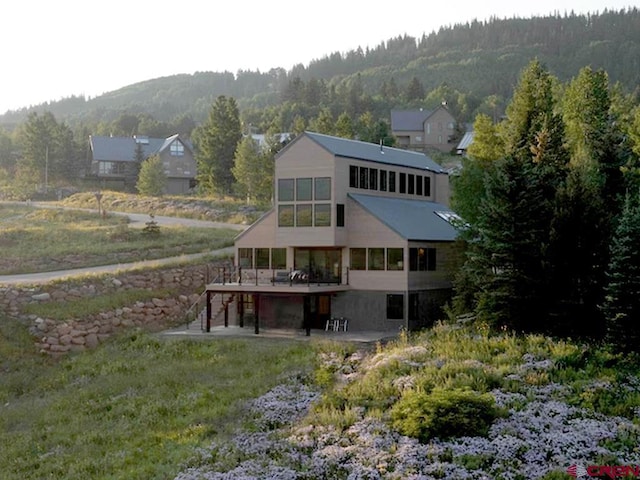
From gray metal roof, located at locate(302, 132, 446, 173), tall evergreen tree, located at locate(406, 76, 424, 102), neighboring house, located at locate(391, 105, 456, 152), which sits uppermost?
tall evergreen tree, located at locate(406, 76, 424, 102)

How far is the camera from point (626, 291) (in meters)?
20.8

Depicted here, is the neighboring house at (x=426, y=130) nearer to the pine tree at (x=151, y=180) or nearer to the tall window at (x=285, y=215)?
the pine tree at (x=151, y=180)

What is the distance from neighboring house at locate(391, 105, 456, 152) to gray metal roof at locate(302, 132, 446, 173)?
58.2 m

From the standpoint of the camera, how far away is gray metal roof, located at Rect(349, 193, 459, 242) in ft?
109

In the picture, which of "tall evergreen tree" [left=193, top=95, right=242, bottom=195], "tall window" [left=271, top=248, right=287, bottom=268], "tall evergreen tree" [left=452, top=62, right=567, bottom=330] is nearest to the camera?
"tall evergreen tree" [left=452, top=62, right=567, bottom=330]

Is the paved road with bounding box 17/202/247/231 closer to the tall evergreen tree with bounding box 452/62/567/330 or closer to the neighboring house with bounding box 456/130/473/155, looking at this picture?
the tall evergreen tree with bounding box 452/62/567/330

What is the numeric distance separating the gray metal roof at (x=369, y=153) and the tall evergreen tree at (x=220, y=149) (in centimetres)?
3042

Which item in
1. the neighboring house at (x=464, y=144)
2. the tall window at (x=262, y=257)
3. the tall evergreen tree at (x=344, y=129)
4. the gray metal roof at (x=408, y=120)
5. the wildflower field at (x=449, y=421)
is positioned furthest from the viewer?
the gray metal roof at (x=408, y=120)

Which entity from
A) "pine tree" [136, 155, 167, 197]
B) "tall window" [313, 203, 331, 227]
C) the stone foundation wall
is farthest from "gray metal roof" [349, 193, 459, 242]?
"pine tree" [136, 155, 167, 197]

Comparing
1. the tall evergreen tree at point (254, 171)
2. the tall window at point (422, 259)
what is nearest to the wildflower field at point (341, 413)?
the tall window at point (422, 259)

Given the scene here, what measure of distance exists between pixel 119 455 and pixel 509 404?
Answer: 386 inches

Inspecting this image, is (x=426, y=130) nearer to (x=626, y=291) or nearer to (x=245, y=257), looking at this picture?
(x=245, y=257)

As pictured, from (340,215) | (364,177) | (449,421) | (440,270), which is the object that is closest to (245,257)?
(340,215)

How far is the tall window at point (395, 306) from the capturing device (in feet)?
107
